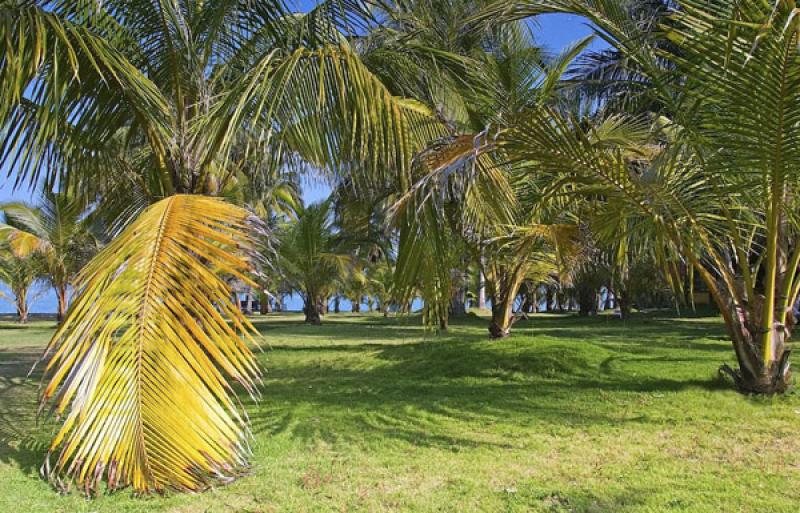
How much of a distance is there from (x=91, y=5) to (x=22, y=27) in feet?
4.69

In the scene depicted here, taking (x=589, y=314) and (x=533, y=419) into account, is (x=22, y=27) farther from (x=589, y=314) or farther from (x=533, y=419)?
(x=589, y=314)

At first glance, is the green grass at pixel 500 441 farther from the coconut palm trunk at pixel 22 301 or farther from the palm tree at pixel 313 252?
the coconut palm trunk at pixel 22 301

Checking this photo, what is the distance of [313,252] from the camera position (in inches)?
691

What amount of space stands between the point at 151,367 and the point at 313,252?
15.1m

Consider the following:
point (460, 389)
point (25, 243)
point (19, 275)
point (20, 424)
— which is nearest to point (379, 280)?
point (19, 275)

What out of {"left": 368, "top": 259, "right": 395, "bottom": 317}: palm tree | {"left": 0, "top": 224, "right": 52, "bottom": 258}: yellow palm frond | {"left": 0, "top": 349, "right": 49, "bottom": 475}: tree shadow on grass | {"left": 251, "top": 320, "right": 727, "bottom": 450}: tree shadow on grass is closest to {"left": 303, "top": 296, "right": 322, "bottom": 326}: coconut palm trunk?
{"left": 368, "top": 259, "right": 395, "bottom": 317}: palm tree

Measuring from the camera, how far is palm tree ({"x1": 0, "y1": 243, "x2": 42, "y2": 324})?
18017 mm

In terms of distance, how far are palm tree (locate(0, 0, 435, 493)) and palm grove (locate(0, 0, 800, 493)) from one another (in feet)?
0.05

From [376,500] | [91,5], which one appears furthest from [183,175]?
[376,500]

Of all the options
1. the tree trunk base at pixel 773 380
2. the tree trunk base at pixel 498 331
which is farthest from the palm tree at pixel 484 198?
the tree trunk base at pixel 773 380

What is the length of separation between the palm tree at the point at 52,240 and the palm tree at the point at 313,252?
5115mm

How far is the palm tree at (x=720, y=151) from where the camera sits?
3.45 meters

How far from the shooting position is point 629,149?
5863 millimetres

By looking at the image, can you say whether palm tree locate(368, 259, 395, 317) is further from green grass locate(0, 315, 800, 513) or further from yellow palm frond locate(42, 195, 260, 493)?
yellow palm frond locate(42, 195, 260, 493)
